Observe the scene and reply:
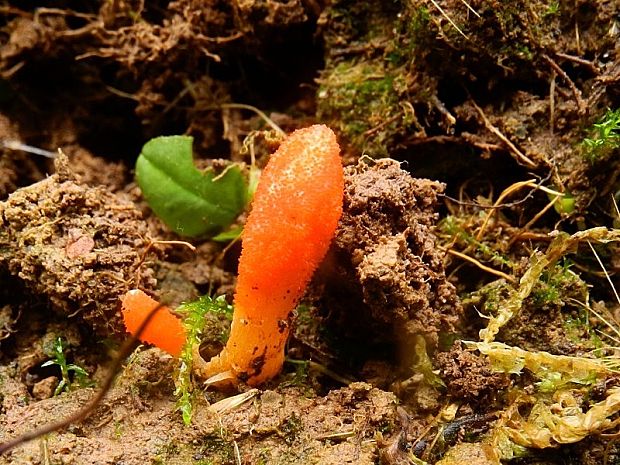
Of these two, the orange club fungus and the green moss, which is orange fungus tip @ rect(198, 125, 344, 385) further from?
the green moss

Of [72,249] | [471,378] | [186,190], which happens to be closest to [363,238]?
[471,378]

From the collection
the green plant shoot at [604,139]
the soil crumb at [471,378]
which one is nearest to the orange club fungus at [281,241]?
the soil crumb at [471,378]

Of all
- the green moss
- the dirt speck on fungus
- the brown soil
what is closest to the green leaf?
the brown soil

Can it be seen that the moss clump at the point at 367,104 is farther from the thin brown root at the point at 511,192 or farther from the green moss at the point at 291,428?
the green moss at the point at 291,428

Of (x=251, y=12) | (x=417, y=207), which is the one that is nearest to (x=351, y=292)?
(x=417, y=207)

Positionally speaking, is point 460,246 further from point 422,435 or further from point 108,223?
point 108,223
